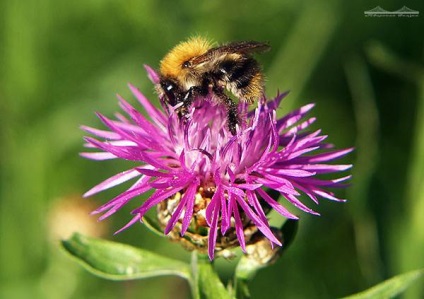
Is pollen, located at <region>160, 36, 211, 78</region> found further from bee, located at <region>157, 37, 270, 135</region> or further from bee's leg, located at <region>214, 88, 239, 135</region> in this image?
bee's leg, located at <region>214, 88, 239, 135</region>

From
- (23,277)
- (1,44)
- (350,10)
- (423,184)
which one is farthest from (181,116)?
(350,10)

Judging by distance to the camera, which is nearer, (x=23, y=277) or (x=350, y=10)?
(x=23, y=277)

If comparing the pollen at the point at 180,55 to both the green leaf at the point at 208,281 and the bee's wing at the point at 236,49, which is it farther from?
the green leaf at the point at 208,281

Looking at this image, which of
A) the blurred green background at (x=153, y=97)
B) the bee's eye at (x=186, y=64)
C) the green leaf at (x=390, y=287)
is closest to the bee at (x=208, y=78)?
the bee's eye at (x=186, y=64)

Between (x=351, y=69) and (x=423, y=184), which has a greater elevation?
(x=351, y=69)

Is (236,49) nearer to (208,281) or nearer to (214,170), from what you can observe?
(214,170)

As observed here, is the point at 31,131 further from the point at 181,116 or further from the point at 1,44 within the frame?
the point at 181,116

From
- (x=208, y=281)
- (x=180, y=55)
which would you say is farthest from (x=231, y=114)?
(x=208, y=281)

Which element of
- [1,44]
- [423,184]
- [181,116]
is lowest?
[423,184]
